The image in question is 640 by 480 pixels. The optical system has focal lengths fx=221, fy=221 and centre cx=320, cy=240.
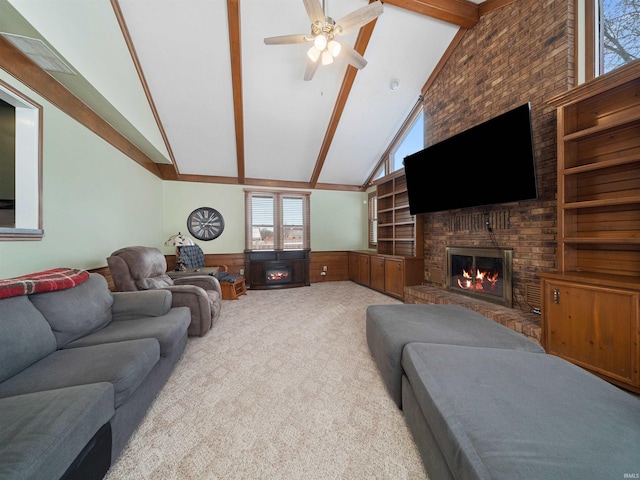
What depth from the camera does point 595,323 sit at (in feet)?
5.72

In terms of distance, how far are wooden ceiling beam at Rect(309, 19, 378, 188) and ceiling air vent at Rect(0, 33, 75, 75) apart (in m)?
3.31

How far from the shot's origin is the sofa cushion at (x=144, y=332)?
1.57m

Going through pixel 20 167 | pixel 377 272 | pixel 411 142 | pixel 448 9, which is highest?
pixel 448 9

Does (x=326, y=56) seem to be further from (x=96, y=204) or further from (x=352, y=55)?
(x=96, y=204)

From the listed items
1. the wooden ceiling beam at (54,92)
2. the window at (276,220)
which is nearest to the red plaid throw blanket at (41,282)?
the wooden ceiling beam at (54,92)

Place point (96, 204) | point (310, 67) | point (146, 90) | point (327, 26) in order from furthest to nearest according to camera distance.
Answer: point (146, 90) → point (310, 67) → point (96, 204) → point (327, 26)

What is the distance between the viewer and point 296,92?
380 centimetres

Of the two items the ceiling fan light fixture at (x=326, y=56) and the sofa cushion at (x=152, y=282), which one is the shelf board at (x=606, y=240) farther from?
the sofa cushion at (x=152, y=282)

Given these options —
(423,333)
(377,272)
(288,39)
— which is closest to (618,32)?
(288,39)

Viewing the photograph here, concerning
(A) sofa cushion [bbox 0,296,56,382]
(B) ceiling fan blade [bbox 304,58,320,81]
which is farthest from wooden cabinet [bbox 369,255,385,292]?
(A) sofa cushion [bbox 0,296,56,382]

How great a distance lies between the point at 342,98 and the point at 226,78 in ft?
6.22

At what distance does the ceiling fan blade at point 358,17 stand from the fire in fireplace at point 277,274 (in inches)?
168

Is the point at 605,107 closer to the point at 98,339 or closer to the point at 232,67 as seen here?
the point at 232,67

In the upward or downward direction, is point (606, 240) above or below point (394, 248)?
above
